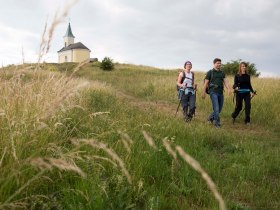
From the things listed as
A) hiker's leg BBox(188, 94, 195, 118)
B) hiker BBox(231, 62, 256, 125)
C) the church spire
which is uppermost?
the church spire

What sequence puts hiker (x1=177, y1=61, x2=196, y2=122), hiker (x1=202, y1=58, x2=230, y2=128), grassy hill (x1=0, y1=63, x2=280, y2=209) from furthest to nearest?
hiker (x1=177, y1=61, x2=196, y2=122)
hiker (x1=202, y1=58, x2=230, y2=128)
grassy hill (x1=0, y1=63, x2=280, y2=209)

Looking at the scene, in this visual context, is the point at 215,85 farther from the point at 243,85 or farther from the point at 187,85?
the point at 243,85

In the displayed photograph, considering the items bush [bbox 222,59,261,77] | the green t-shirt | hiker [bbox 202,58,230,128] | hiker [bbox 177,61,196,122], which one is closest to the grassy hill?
hiker [bbox 202,58,230,128]

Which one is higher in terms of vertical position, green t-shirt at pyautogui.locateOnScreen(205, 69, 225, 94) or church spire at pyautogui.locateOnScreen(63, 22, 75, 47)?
church spire at pyautogui.locateOnScreen(63, 22, 75, 47)

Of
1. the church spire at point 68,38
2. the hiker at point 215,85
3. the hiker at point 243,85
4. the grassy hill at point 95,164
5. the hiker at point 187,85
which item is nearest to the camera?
the grassy hill at point 95,164

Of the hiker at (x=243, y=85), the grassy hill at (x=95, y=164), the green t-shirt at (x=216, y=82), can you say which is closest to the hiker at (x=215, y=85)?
the green t-shirt at (x=216, y=82)

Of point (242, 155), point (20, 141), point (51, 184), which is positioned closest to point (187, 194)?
point (51, 184)

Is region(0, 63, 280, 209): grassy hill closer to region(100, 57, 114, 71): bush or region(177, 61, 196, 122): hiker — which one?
region(177, 61, 196, 122): hiker

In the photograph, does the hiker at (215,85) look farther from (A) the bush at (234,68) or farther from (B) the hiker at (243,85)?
(A) the bush at (234,68)

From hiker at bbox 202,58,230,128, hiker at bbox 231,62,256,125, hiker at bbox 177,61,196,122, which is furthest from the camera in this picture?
hiker at bbox 231,62,256,125

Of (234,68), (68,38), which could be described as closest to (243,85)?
(234,68)

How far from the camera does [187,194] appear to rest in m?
4.06

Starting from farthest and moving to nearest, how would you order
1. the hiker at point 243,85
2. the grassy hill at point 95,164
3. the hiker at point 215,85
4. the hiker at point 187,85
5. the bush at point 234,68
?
the bush at point 234,68 < the hiker at point 243,85 < the hiker at point 187,85 < the hiker at point 215,85 < the grassy hill at point 95,164

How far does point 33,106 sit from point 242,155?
3.90 metres
